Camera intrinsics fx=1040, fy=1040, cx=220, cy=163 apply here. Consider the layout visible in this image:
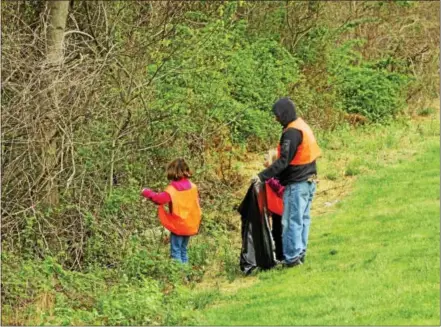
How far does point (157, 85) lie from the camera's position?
47.1ft

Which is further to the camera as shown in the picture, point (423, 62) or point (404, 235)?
point (423, 62)

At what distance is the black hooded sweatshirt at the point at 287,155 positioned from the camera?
37.4 feet

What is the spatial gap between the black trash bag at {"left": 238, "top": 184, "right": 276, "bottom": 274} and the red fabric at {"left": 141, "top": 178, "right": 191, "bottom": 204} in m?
0.76

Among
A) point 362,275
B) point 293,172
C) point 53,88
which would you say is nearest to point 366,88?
point 293,172

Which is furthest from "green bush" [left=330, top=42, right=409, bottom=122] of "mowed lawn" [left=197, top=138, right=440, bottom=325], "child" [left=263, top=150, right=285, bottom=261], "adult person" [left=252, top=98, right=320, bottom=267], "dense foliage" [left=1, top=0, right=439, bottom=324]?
"adult person" [left=252, top=98, right=320, bottom=267]

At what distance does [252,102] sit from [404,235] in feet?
17.8

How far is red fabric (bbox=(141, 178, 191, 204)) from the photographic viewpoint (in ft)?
39.1

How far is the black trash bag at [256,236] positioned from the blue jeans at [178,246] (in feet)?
2.49

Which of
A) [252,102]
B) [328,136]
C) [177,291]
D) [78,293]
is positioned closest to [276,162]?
[177,291]

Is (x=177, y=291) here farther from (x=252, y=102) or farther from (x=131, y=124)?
(x=252, y=102)

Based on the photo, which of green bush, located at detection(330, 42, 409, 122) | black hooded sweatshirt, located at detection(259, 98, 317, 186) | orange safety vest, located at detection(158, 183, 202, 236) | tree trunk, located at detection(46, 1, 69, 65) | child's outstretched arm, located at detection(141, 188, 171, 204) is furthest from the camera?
green bush, located at detection(330, 42, 409, 122)

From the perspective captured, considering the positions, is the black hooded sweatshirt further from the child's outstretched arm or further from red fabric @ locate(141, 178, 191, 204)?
the child's outstretched arm

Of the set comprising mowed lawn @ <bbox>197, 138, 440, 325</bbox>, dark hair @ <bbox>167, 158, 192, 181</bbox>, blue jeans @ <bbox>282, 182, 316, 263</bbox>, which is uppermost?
dark hair @ <bbox>167, 158, 192, 181</bbox>

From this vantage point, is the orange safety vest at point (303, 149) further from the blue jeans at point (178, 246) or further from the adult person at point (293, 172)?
the blue jeans at point (178, 246)
